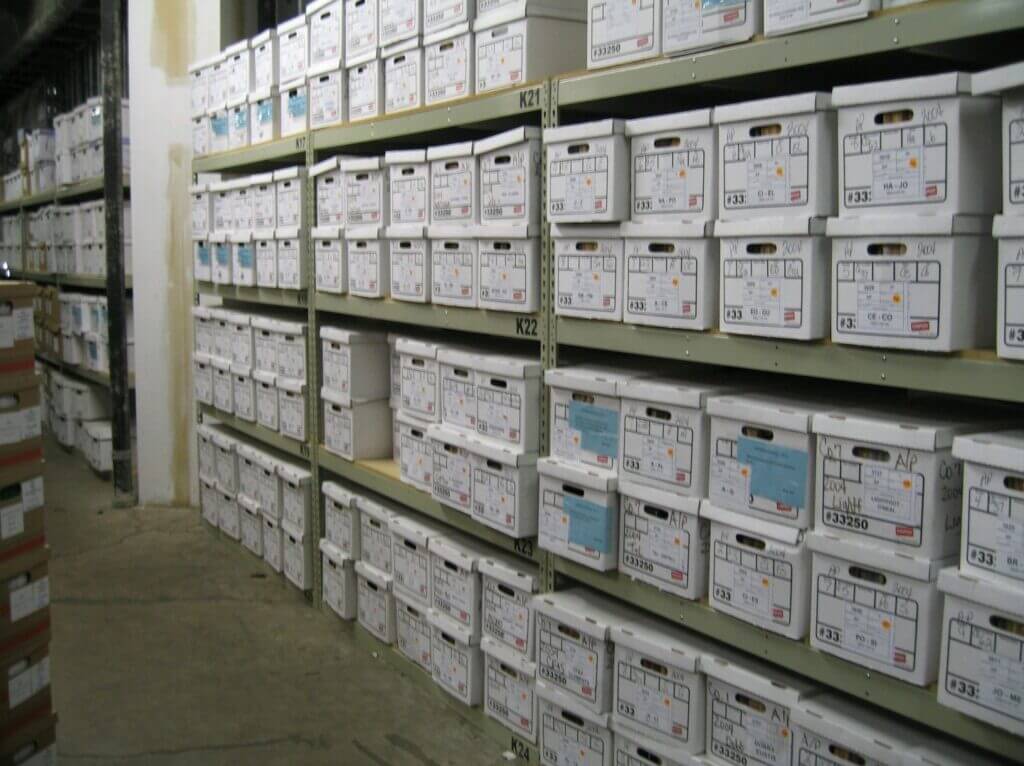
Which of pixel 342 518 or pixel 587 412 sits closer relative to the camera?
pixel 587 412

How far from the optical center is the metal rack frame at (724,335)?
1.63m

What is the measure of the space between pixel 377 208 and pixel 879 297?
2.01 m

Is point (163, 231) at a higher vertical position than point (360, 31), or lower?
lower

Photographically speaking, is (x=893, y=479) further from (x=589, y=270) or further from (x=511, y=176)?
(x=511, y=176)

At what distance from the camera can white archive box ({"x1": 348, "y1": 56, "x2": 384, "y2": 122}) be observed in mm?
3373

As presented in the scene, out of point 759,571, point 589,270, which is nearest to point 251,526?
point 589,270

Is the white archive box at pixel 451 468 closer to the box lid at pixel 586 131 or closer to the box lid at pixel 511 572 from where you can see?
the box lid at pixel 511 572

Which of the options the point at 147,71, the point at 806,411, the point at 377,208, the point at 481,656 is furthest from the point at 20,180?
the point at 806,411

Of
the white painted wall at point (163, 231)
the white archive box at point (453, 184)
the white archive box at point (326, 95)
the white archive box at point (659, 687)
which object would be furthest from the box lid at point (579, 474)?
the white painted wall at point (163, 231)

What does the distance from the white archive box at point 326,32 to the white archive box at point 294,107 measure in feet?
0.44

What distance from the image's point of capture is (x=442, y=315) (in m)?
3.03

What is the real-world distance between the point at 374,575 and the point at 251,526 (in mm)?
1280

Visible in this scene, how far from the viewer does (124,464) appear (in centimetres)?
561

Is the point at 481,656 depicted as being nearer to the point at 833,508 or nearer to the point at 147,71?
the point at 833,508
